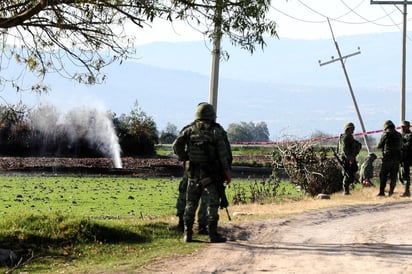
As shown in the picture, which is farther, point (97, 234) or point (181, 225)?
point (181, 225)

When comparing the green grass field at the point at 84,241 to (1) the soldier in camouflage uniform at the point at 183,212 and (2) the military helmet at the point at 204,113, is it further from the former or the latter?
(2) the military helmet at the point at 204,113

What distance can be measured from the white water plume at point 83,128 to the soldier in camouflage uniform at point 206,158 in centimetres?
A: 3121

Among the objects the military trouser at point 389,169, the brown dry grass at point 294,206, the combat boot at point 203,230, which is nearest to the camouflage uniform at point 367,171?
the brown dry grass at point 294,206

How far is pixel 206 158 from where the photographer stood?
1180 cm

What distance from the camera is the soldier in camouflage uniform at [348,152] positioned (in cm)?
2072

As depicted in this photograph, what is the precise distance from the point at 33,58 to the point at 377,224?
7.05 meters

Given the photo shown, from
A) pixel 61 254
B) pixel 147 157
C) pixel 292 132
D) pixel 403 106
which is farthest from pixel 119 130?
pixel 61 254

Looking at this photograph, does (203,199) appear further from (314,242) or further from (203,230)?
(314,242)

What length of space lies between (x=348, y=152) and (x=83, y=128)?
2615 centimetres

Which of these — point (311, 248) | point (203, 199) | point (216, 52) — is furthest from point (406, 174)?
point (203, 199)

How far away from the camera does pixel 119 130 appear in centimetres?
4509

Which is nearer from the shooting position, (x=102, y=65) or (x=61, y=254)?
(x=61, y=254)

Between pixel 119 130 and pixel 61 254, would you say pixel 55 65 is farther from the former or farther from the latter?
pixel 119 130

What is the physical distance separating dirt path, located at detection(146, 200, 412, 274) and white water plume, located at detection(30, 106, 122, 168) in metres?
29.2
